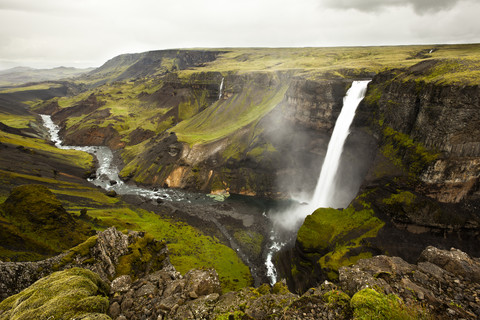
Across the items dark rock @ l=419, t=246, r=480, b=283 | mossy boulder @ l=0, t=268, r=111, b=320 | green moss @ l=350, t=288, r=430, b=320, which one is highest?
green moss @ l=350, t=288, r=430, b=320

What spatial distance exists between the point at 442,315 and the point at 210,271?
14319 millimetres

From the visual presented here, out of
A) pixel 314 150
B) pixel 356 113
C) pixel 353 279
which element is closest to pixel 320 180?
pixel 314 150

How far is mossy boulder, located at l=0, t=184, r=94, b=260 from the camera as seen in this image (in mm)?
27828

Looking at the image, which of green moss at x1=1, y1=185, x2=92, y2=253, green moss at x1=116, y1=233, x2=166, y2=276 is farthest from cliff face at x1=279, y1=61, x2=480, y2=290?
green moss at x1=1, y1=185, x2=92, y2=253

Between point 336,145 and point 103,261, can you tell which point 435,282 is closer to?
point 103,261

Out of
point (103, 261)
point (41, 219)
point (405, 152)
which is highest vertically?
point (405, 152)

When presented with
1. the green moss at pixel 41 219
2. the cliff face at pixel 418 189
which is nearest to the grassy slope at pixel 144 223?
the green moss at pixel 41 219

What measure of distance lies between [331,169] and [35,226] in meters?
55.6

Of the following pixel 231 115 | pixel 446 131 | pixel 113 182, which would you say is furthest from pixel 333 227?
pixel 231 115

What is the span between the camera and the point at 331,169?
55094 millimetres

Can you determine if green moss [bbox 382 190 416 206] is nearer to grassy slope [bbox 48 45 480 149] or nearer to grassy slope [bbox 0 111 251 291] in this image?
grassy slope [bbox 48 45 480 149]

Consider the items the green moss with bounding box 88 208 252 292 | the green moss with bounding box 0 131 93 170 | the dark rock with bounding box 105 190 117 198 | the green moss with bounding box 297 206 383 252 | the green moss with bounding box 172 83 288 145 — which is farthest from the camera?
the green moss with bounding box 172 83 288 145

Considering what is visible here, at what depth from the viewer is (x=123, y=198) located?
6631 cm

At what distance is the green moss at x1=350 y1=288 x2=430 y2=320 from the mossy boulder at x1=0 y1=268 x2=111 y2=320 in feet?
44.5
